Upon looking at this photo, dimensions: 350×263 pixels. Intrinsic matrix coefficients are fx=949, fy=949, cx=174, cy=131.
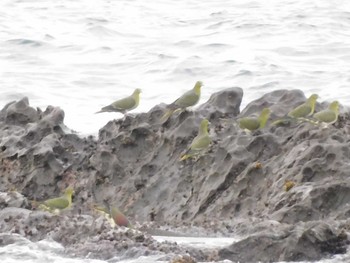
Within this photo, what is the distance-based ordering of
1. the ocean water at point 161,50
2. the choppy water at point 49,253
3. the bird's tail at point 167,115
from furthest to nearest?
the ocean water at point 161,50
the bird's tail at point 167,115
the choppy water at point 49,253

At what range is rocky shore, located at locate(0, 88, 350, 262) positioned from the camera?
26.7ft

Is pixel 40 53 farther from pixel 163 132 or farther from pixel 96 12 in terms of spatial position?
pixel 163 132

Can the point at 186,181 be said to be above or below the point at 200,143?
below

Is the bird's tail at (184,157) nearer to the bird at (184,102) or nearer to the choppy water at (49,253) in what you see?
the bird at (184,102)

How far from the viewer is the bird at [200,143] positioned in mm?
10766

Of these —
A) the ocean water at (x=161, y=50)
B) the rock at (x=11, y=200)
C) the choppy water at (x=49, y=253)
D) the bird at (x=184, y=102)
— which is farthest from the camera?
the ocean water at (x=161, y=50)

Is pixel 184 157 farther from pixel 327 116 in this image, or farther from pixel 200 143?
pixel 327 116

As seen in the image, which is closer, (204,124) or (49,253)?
(49,253)

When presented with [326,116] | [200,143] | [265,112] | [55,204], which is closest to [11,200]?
[55,204]

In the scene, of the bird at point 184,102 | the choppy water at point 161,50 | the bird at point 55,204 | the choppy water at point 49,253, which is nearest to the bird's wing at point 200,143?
the bird at point 184,102

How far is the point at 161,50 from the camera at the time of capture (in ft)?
77.6

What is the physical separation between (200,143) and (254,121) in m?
0.67

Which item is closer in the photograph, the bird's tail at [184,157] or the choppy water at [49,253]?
the choppy water at [49,253]

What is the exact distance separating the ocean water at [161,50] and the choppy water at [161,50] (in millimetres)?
25
